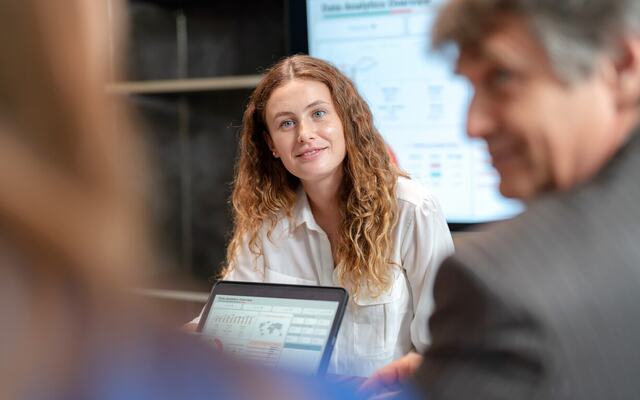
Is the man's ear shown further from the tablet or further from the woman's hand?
the tablet

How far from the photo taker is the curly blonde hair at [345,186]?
206 centimetres

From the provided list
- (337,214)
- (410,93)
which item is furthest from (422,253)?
(410,93)

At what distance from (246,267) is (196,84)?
1480 millimetres

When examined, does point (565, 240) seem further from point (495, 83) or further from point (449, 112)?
point (449, 112)

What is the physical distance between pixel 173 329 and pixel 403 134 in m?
2.77

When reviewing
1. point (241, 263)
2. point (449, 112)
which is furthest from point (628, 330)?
point (449, 112)

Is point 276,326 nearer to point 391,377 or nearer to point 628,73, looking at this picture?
point 391,377

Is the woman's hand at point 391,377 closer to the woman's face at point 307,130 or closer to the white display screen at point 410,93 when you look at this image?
the woman's face at point 307,130

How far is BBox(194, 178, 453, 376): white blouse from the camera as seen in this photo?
6.54 ft

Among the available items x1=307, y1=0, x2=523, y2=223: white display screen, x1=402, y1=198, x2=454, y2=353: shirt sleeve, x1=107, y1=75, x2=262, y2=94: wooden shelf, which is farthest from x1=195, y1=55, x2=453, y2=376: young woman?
x1=107, y1=75, x2=262, y2=94: wooden shelf

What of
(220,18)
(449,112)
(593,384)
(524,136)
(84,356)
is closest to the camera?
(84,356)

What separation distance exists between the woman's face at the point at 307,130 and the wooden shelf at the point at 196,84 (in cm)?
109

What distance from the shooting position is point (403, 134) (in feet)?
10.5

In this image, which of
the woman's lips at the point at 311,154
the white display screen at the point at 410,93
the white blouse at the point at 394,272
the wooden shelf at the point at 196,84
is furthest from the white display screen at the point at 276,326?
the wooden shelf at the point at 196,84
